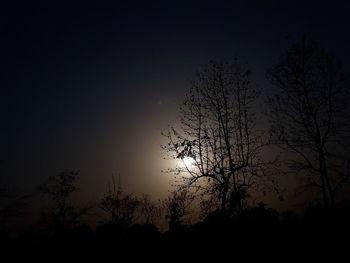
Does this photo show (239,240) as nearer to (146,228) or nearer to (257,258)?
(257,258)

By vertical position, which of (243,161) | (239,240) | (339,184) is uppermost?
(243,161)

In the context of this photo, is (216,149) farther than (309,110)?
No

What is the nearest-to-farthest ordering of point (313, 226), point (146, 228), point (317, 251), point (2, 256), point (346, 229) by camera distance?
1. point (317, 251)
2. point (346, 229)
3. point (313, 226)
4. point (2, 256)
5. point (146, 228)

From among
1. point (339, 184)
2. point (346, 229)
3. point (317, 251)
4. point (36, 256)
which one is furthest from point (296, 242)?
point (36, 256)

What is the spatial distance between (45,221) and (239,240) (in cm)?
3776

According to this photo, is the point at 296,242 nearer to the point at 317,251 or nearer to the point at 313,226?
the point at 317,251

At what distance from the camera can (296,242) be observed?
1430cm

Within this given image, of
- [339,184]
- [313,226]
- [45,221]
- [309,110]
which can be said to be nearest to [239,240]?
[313,226]

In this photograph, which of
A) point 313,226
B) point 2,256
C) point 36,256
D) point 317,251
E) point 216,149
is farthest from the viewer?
point 2,256

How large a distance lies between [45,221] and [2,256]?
1803 cm

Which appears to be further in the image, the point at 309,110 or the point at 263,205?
the point at 263,205

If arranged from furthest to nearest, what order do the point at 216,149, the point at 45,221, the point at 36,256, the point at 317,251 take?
1. the point at 45,221
2. the point at 36,256
3. the point at 216,149
4. the point at 317,251

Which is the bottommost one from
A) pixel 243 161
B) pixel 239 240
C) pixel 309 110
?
pixel 239 240

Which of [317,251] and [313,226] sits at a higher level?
[313,226]
